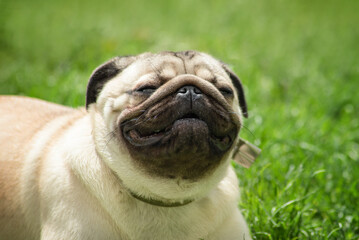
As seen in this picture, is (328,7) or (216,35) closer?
(216,35)

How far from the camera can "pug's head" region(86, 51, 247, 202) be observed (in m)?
2.50

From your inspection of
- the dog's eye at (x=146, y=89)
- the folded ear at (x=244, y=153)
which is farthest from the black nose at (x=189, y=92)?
the folded ear at (x=244, y=153)

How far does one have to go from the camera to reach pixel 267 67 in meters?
7.64

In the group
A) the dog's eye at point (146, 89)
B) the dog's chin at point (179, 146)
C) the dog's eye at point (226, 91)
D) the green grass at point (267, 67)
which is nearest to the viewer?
the dog's chin at point (179, 146)

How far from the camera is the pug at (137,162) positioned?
99.9 inches

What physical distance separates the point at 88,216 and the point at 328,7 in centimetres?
1143

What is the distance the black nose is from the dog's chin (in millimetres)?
116

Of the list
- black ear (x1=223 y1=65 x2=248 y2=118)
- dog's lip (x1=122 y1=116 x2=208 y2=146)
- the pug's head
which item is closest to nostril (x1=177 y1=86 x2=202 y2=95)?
the pug's head

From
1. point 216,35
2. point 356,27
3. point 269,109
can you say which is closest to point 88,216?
point 269,109

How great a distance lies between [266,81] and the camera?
22.7 feet

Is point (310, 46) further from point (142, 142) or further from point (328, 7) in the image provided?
point (142, 142)

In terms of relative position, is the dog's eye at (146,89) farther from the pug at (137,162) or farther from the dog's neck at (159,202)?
the dog's neck at (159,202)

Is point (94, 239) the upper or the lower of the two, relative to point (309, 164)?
upper

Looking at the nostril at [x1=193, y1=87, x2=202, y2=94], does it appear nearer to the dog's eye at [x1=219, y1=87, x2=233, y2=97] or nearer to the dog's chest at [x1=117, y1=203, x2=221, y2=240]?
the dog's eye at [x1=219, y1=87, x2=233, y2=97]
